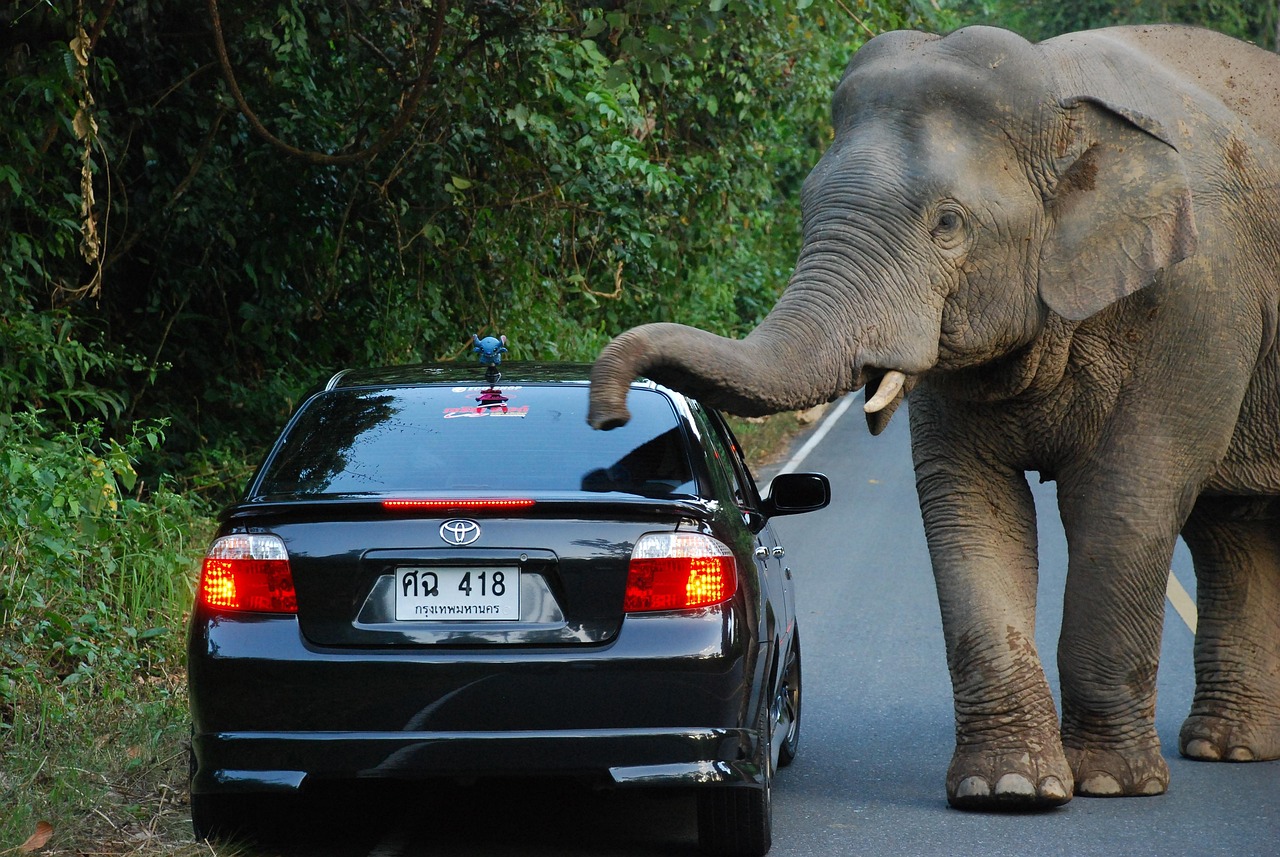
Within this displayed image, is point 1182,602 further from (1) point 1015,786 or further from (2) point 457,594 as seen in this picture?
(2) point 457,594

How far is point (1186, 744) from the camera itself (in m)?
7.47

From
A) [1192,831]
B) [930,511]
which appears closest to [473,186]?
[930,511]

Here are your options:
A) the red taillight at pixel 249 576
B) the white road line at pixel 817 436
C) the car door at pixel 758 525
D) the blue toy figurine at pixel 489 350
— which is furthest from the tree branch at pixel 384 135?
the white road line at pixel 817 436

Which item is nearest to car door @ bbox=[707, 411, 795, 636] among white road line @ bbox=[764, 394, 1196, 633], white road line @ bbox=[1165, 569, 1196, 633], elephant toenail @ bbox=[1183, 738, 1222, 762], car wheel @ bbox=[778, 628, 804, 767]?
car wheel @ bbox=[778, 628, 804, 767]

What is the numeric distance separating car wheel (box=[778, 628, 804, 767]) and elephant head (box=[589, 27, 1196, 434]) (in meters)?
1.49

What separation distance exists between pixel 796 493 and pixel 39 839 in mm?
2824

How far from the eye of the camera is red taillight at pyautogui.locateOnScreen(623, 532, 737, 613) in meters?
5.11

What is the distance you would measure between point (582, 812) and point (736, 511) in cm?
130

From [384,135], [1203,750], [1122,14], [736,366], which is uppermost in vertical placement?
[1122,14]

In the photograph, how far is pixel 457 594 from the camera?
16.7 feet

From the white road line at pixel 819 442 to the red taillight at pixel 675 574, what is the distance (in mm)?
2150

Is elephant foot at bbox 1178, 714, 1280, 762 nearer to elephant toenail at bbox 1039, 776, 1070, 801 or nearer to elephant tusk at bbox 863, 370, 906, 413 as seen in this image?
elephant toenail at bbox 1039, 776, 1070, 801

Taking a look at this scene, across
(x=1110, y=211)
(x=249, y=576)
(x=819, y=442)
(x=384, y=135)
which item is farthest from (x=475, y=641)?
(x=819, y=442)

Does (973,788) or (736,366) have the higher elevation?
(736,366)
